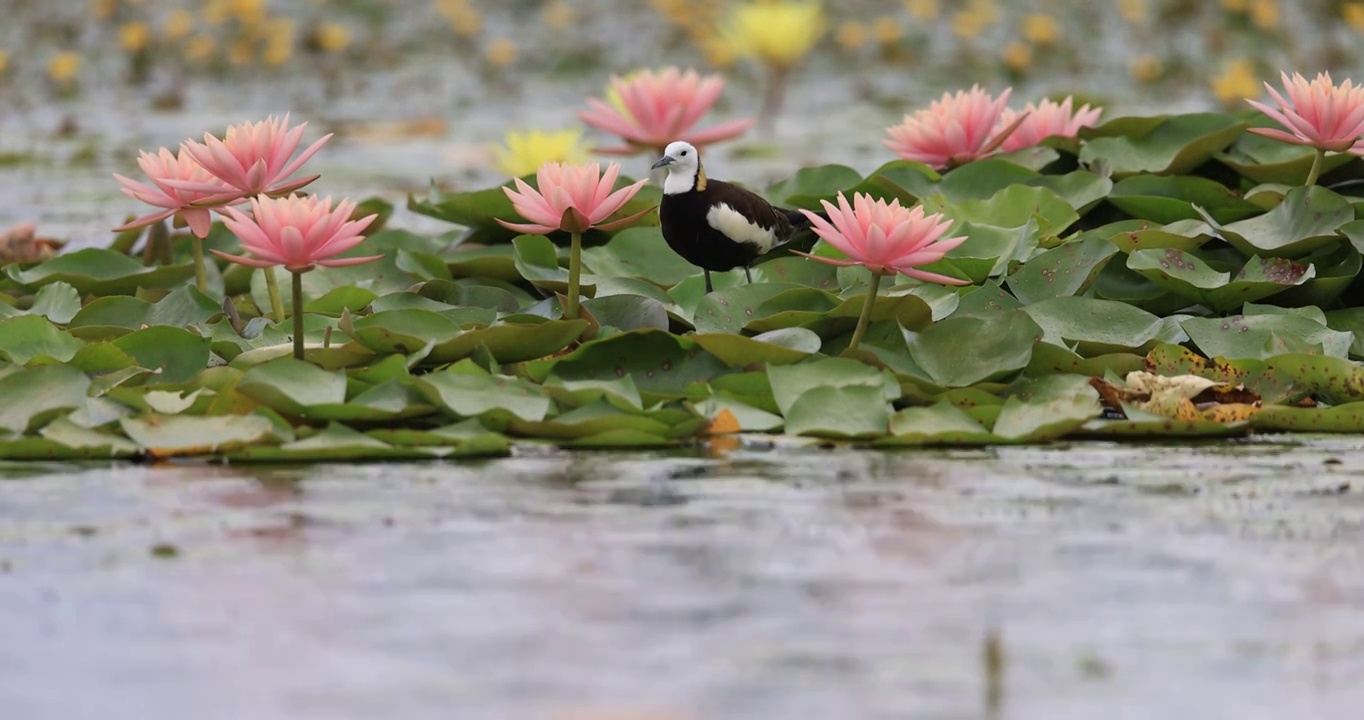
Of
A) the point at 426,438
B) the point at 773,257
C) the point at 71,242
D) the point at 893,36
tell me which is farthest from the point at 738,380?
the point at 893,36

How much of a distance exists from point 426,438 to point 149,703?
1.18 m

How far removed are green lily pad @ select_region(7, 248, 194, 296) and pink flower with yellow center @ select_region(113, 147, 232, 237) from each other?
73cm

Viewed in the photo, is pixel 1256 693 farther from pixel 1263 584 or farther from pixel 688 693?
pixel 688 693

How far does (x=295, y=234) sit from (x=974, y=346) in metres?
1.28

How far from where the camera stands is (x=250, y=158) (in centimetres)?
344

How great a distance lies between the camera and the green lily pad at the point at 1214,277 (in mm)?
3713

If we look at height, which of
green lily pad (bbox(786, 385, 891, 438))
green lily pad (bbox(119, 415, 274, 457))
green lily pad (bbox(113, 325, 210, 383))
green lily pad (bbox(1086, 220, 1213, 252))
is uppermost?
green lily pad (bbox(1086, 220, 1213, 252))

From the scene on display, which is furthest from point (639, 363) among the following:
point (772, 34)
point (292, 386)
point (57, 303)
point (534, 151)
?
point (772, 34)

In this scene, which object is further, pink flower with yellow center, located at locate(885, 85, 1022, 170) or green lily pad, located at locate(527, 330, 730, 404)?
pink flower with yellow center, located at locate(885, 85, 1022, 170)

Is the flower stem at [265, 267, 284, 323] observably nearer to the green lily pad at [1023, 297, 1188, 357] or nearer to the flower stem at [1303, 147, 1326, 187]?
the green lily pad at [1023, 297, 1188, 357]

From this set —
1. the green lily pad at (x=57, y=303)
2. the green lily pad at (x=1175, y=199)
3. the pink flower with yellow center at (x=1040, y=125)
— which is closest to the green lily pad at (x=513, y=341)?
the green lily pad at (x=57, y=303)

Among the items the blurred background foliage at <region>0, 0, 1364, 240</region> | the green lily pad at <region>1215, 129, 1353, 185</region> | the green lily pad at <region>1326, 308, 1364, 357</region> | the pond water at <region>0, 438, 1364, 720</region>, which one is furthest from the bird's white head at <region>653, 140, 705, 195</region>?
the blurred background foliage at <region>0, 0, 1364, 240</region>

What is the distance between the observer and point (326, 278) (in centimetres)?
434

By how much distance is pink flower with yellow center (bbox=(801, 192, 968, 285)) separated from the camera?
316 centimetres
